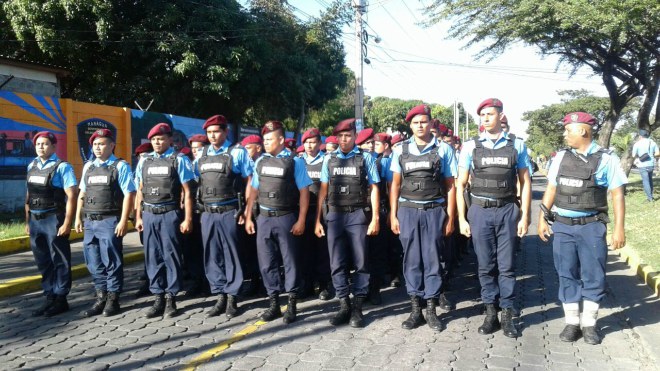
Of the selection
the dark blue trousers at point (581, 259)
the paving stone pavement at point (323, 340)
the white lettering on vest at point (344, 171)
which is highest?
the white lettering on vest at point (344, 171)

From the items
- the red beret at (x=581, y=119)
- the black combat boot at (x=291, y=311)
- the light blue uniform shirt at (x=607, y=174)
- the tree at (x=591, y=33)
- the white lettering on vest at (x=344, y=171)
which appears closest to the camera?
the light blue uniform shirt at (x=607, y=174)

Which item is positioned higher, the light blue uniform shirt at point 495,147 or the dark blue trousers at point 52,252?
the light blue uniform shirt at point 495,147

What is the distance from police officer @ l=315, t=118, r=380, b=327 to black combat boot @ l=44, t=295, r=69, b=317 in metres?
2.69

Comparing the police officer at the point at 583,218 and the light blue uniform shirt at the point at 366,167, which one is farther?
the light blue uniform shirt at the point at 366,167

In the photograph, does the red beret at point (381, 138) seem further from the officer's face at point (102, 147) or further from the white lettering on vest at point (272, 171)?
the officer's face at point (102, 147)

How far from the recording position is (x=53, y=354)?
Result: 4.27 metres

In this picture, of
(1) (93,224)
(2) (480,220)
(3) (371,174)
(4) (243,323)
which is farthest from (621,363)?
(1) (93,224)

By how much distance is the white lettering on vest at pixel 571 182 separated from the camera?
4468 millimetres

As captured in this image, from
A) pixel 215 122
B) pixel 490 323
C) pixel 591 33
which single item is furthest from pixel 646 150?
pixel 215 122

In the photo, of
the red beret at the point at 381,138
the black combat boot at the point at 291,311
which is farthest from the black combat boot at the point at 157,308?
the red beret at the point at 381,138

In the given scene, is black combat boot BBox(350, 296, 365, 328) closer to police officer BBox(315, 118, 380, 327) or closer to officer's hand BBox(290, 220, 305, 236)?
police officer BBox(315, 118, 380, 327)

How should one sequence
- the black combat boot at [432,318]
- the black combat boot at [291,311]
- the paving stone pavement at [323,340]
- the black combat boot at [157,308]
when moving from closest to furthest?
the paving stone pavement at [323,340]
the black combat boot at [432,318]
the black combat boot at [291,311]
the black combat boot at [157,308]

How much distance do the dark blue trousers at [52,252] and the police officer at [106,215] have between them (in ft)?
0.77

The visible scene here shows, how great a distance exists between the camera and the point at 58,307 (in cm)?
542
